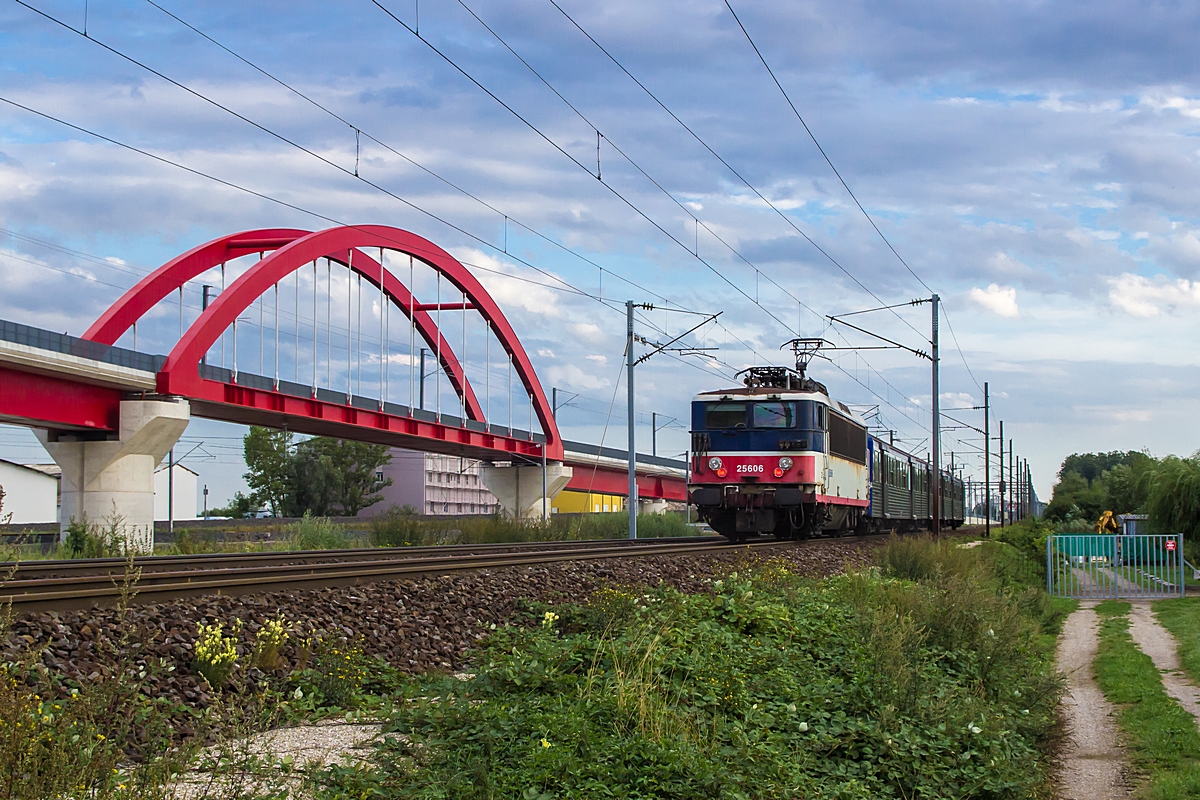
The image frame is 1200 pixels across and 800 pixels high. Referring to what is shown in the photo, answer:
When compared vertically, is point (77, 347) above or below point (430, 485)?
above

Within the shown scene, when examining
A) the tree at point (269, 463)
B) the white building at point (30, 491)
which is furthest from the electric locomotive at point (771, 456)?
the tree at point (269, 463)

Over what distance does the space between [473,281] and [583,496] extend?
4197 cm

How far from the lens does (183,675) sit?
8156 millimetres

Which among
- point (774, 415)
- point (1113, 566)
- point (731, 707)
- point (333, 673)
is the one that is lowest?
point (1113, 566)

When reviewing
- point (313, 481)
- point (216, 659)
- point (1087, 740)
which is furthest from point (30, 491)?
point (1087, 740)

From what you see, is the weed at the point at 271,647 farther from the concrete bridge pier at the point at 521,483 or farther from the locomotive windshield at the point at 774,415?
the concrete bridge pier at the point at 521,483

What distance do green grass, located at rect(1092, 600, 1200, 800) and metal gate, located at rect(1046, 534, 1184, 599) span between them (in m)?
8.39

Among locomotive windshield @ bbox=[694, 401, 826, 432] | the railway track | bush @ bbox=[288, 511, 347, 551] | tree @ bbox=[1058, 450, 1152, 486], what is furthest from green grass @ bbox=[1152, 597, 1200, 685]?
tree @ bbox=[1058, 450, 1152, 486]

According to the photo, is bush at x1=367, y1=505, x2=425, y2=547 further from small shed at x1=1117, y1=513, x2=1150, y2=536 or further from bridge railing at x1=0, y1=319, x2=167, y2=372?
small shed at x1=1117, y1=513, x2=1150, y2=536

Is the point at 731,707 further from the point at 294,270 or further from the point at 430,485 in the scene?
the point at 430,485

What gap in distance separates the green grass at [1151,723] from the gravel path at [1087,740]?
0.14 meters

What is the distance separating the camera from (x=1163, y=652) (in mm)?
14547

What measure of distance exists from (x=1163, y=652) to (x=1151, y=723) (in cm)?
488

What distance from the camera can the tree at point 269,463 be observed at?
309 ft
